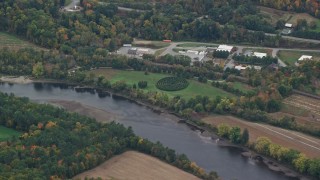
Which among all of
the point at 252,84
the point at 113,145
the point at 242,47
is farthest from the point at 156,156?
the point at 242,47

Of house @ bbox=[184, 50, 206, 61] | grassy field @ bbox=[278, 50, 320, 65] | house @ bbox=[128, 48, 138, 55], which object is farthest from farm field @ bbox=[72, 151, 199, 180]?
grassy field @ bbox=[278, 50, 320, 65]

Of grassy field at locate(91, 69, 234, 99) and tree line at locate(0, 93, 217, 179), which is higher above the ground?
grassy field at locate(91, 69, 234, 99)

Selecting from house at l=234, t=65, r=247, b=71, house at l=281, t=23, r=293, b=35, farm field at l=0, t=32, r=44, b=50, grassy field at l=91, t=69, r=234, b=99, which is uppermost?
house at l=281, t=23, r=293, b=35

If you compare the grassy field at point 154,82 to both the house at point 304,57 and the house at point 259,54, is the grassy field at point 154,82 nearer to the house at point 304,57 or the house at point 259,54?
the house at point 259,54

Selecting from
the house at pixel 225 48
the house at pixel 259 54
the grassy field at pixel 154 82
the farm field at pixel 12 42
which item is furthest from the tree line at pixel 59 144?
the house at pixel 259 54

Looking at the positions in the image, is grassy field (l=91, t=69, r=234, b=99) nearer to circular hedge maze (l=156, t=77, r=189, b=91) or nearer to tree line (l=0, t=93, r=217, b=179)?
circular hedge maze (l=156, t=77, r=189, b=91)

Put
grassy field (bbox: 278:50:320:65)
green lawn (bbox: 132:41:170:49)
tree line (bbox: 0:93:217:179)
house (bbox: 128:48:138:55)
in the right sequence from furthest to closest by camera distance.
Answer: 1. green lawn (bbox: 132:41:170:49)
2. house (bbox: 128:48:138:55)
3. grassy field (bbox: 278:50:320:65)
4. tree line (bbox: 0:93:217:179)

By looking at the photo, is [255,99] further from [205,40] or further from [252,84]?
[205,40]
